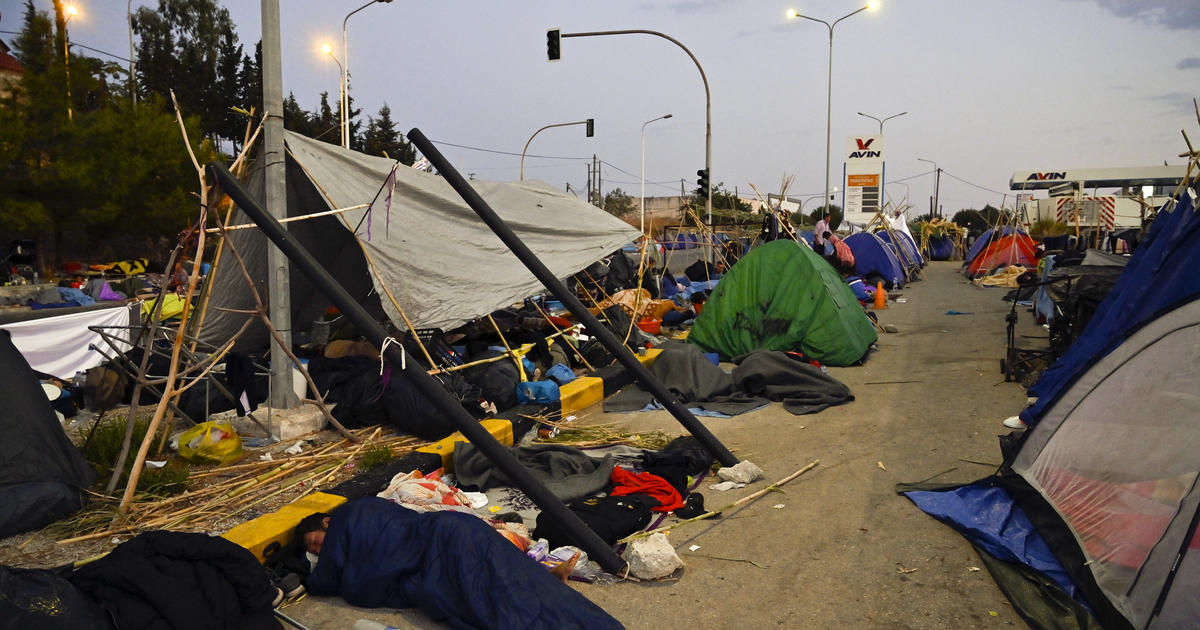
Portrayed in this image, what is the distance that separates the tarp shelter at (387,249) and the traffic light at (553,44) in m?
9.34

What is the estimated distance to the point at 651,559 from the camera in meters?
4.19

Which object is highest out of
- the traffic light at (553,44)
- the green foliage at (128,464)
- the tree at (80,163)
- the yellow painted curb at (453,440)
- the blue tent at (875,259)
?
the traffic light at (553,44)

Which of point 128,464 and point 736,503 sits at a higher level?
point 128,464

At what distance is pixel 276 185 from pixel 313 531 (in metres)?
3.49

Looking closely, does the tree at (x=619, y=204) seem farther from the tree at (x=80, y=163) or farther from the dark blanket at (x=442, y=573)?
the dark blanket at (x=442, y=573)

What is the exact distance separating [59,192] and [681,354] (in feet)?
71.3

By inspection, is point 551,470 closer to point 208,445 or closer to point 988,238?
point 208,445

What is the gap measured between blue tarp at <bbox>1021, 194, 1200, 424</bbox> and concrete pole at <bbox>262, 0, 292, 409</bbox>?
5.92 metres

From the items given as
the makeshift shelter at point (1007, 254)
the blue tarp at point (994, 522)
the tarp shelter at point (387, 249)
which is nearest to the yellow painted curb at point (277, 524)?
the tarp shelter at point (387, 249)

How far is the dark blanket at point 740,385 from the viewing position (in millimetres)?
8266

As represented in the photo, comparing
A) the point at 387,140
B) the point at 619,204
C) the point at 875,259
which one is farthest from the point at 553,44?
the point at 619,204

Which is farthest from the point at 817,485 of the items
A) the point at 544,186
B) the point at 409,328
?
the point at 544,186

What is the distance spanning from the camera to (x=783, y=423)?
7555 mm

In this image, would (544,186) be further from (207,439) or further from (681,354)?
(207,439)
